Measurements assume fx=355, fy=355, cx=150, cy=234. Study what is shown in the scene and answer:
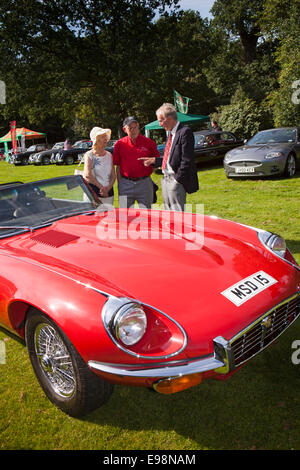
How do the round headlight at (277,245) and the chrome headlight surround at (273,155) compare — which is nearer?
the round headlight at (277,245)

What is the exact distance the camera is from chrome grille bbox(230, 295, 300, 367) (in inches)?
80.1

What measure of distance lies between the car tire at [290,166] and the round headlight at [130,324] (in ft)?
27.3

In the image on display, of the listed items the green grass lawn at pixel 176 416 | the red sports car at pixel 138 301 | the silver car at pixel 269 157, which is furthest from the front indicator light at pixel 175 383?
the silver car at pixel 269 157

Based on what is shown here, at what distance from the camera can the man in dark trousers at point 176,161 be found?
13.8 ft

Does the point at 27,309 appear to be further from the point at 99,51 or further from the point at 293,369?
the point at 99,51

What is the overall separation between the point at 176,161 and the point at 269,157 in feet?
18.5

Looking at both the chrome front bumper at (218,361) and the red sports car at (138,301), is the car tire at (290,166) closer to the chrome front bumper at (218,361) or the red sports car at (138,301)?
the red sports car at (138,301)

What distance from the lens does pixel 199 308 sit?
2104 mm

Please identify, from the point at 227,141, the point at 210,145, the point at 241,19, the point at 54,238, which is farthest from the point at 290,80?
the point at 241,19

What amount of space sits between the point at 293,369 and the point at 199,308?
3.45 ft

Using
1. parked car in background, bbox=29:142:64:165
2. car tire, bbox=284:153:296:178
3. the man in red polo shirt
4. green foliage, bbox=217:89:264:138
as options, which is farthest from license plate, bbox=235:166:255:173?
parked car in background, bbox=29:142:64:165

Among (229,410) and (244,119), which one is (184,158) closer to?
(229,410)

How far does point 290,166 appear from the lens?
9414 mm

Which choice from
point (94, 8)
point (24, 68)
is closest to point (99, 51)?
point (94, 8)
